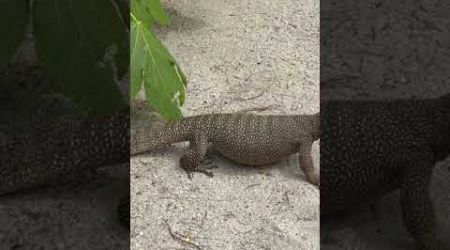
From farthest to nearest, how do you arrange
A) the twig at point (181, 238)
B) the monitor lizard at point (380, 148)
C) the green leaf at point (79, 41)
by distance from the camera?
1. the monitor lizard at point (380, 148)
2. the twig at point (181, 238)
3. the green leaf at point (79, 41)

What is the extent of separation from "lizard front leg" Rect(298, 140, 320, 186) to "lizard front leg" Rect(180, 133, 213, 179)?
0.54 feet

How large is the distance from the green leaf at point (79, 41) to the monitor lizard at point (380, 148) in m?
0.41

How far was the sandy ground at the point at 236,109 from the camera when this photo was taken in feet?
4.38

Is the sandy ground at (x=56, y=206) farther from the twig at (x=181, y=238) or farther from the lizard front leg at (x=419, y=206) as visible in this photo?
the lizard front leg at (x=419, y=206)

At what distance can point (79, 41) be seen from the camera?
1.16 metres

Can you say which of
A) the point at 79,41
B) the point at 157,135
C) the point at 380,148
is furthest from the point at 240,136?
the point at 79,41

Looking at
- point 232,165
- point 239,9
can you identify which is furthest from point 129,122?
point 239,9

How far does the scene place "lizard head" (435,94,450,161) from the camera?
4.75ft

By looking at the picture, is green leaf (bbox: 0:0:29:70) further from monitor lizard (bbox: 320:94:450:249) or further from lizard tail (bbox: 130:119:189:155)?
monitor lizard (bbox: 320:94:450:249)

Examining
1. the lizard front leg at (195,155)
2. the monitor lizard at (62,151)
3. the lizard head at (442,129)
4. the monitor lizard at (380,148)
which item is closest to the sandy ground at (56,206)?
the monitor lizard at (62,151)

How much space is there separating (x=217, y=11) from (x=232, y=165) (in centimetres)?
40

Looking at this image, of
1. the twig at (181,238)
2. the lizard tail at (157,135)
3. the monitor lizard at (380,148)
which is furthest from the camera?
the lizard tail at (157,135)

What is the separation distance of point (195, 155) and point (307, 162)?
Result: 0.65 ft

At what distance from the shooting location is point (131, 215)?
136cm
